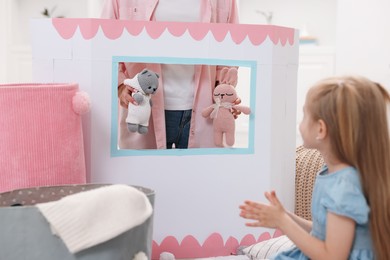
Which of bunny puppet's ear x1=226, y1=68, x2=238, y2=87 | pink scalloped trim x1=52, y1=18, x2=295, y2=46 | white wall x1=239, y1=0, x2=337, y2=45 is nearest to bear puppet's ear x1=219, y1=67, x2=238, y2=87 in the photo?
bunny puppet's ear x1=226, y1=68, x2=238, y2=87

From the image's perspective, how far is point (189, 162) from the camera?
1.66 meters

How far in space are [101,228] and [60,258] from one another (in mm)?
111

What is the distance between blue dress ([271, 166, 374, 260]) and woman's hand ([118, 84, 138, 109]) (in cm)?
65

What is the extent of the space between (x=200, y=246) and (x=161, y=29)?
61 centimetres

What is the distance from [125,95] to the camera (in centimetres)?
166

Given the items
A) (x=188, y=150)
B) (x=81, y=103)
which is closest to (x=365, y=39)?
(x=188, y=150)

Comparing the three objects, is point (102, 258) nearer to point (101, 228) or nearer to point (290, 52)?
point (101, 228)

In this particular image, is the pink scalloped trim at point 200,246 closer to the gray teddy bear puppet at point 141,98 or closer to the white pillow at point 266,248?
the white pillow at point 266,248

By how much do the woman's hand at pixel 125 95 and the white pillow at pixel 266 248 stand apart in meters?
0.52

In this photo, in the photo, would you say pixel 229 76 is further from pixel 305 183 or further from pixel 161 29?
pixel 305 183

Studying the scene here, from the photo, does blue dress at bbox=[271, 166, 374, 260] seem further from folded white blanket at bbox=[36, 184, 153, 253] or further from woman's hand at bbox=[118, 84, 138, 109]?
woman's hand at bbox=[118, 84, 138, 109]

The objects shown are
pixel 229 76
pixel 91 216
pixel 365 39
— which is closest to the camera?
pixel 91 216

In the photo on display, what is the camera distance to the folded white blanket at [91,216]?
Result: 1.05 meters

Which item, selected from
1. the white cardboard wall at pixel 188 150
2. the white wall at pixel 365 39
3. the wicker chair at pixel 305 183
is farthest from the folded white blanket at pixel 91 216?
the white wall at pixel 365 39
